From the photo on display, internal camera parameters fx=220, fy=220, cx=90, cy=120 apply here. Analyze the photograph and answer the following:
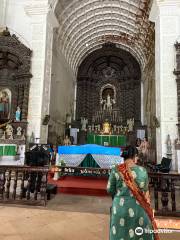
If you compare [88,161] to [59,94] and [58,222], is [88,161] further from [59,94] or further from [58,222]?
[59,94]

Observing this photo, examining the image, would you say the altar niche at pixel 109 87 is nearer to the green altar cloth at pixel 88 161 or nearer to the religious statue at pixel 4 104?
the religious statue at pixel 4 104

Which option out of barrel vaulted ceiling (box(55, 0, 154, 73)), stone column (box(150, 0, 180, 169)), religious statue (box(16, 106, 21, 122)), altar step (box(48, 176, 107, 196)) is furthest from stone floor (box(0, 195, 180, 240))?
barrel vaulted ceiling (box(55, 0, 154, 73))

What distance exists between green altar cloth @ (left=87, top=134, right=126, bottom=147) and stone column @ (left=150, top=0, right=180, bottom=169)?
7435 millimetres

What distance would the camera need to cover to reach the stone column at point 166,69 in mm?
10984

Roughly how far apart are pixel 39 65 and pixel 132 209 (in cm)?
1129

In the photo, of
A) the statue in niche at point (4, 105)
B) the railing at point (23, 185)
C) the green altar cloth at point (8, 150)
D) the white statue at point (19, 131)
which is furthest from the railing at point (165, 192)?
the statue in niche at point (4, 105)

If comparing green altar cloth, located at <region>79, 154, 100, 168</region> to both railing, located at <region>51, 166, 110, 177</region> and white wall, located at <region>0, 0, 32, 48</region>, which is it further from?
white wall, located at <region>0, 0, 32, 48</region>

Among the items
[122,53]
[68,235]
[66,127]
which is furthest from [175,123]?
[122,53]

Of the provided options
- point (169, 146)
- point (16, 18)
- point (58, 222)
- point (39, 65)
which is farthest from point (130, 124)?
point (58, 222)

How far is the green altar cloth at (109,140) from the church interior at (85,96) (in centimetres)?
9

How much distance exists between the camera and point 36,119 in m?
11.8

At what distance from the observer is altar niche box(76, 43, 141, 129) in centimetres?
2262

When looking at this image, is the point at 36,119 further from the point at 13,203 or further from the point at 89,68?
the point at 89,68

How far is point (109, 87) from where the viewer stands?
80.4ft
